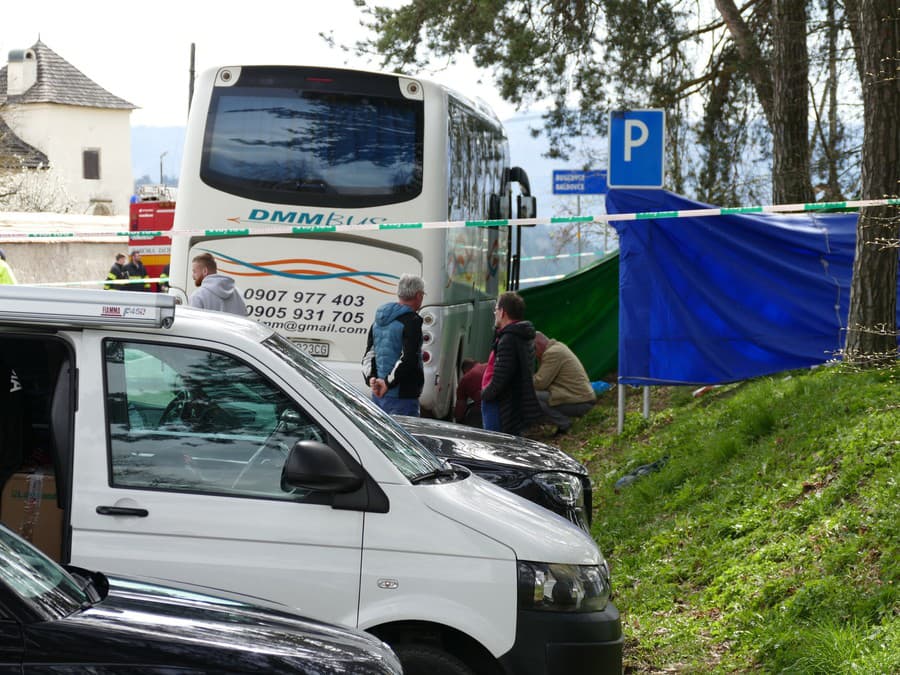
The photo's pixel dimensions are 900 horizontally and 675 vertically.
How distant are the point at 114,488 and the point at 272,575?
→ 25.6 inches

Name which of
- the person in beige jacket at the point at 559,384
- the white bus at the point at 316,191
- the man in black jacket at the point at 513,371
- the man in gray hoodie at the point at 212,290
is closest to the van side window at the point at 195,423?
the man in gray hoodie at the point at 212,290

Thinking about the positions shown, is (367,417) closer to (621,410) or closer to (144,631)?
(144,631)

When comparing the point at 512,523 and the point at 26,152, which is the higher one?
the point at 26,152

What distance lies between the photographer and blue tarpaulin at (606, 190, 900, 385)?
445 inches

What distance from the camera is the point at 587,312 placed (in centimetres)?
1667

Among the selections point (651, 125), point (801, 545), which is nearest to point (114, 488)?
point (801, 545)

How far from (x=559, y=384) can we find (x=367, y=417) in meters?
8.33

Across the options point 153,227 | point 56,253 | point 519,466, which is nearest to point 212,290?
point 519,466

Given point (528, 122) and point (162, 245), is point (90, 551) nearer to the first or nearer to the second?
point (528, 122)

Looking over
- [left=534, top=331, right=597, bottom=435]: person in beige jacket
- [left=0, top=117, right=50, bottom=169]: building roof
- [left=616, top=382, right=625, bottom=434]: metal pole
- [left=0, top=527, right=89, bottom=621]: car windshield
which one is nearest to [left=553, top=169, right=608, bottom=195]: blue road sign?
[left=534, top=331, right=597, bottom=435]: person in beige jacket

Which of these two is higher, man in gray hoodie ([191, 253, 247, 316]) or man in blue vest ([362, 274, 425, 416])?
man in gray hoodie ([191, 253, 247, 316])

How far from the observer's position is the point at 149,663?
3.03 meters

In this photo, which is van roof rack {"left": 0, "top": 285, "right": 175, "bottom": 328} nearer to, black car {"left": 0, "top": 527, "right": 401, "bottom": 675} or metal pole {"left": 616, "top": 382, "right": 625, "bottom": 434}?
black car {"left": 0, "top": 527, "right": 401, "bottom": 675}

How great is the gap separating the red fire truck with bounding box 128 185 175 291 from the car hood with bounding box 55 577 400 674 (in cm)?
2536
